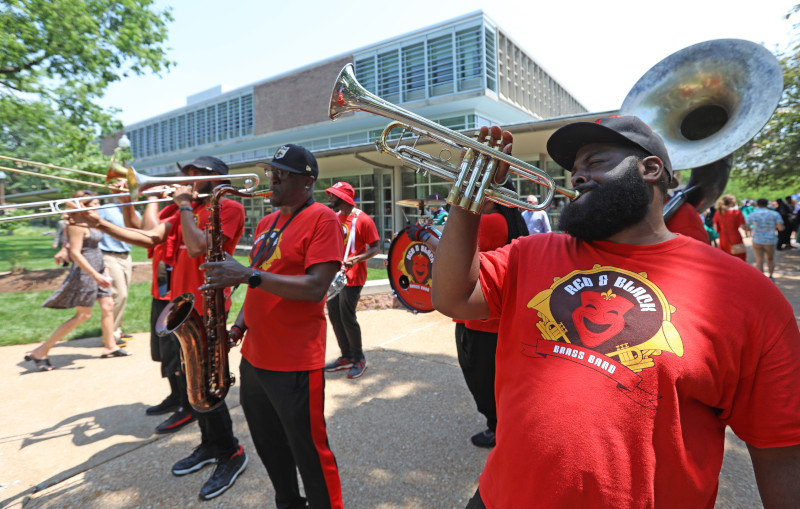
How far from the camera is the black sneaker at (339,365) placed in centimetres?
492

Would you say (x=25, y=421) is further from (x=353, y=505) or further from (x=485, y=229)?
Result: (x=485, y=229)

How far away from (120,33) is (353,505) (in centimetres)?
1475

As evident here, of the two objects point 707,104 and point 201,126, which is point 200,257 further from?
point 201,126

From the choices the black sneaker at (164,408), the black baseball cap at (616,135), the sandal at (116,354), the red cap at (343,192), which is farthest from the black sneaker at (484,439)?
the sandal at (116,354)

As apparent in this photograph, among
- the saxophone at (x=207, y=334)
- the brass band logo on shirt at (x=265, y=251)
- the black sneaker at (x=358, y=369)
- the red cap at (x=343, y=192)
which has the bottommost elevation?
the black sneaker at (x=358, y=369)

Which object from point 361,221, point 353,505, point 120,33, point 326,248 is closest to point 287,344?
point 326,248

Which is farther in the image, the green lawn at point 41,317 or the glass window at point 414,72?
the glass window at point 414,72

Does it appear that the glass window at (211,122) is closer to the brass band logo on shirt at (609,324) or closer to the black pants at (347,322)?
the black pants at (347,322)

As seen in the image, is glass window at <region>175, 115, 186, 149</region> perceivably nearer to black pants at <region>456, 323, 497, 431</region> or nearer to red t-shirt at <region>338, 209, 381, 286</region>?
red t-shirt at <region>338, 209, 381, 286</region>

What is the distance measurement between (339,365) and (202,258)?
8.00ft

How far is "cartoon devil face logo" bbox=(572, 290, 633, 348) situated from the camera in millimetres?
1264

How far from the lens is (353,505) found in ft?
8.74

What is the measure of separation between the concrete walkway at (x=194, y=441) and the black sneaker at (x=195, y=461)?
6 centimetres

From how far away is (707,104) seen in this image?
11.0 ft
